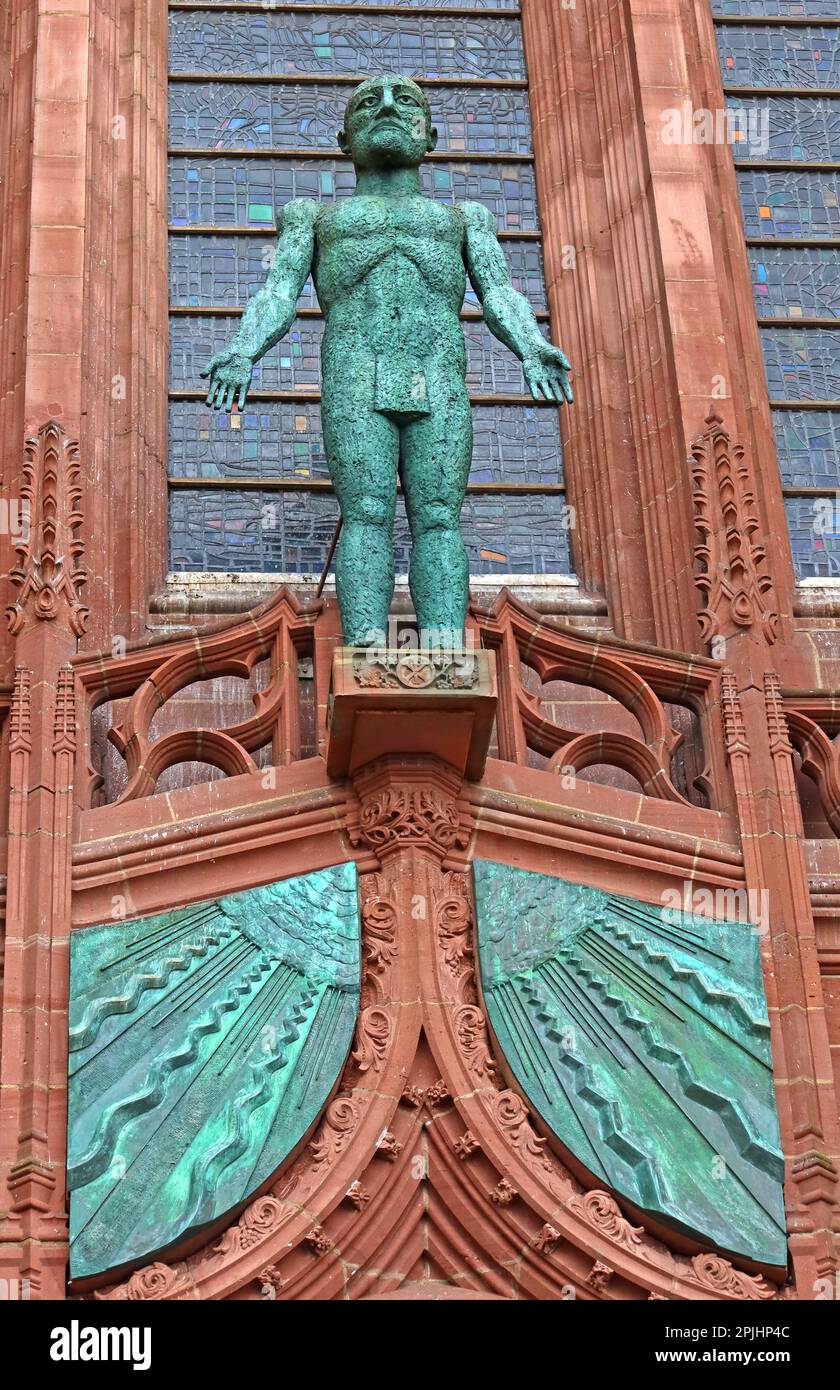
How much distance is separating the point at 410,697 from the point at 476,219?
2.59m

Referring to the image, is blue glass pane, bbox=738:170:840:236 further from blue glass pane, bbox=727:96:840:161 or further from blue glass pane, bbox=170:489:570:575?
blue glass pane, bbox=170:489:570:575

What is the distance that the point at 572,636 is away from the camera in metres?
14.6

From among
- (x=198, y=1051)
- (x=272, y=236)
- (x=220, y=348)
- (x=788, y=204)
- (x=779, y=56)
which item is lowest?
(x=198, y=1051)

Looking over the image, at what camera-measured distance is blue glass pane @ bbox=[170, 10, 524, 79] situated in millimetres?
18188

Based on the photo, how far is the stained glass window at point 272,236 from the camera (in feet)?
54.3

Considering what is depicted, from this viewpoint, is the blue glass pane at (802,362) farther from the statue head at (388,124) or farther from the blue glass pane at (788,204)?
the statue head at (388,124)

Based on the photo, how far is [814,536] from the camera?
16.8 metres

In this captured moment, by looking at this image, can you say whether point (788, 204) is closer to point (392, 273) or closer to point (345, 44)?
point (345, 44)

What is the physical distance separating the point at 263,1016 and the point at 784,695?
2986 millimetres

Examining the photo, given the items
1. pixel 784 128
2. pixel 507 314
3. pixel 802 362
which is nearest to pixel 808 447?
pixel 802 362

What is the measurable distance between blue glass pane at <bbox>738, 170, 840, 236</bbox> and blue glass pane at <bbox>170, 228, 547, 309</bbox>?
1262 mm

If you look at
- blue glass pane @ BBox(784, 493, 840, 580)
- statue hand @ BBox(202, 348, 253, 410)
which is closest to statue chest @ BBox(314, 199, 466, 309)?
statue hand @ BBox(202, 348, 253, 410)
